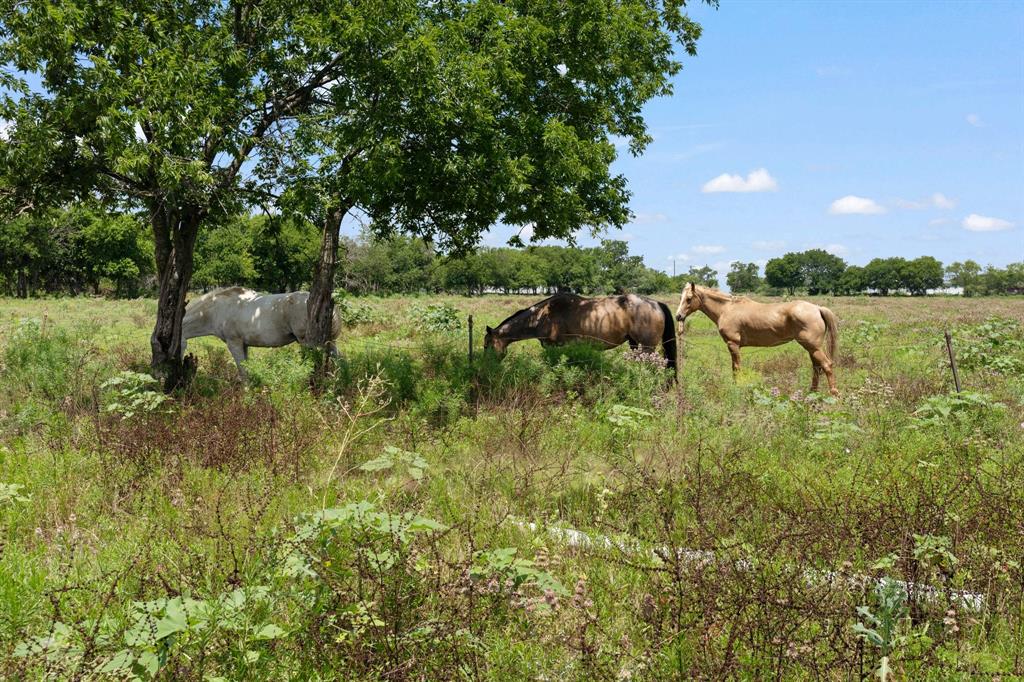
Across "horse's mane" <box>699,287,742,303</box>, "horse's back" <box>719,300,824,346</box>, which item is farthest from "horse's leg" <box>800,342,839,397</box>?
"horse's mane" <box>699,287,742,303</box>

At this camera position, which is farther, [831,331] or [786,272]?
[786,272]

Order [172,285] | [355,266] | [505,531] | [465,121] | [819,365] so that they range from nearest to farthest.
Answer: [505,531] < [465,121] < [172,285] < [819,365] < [355,266]

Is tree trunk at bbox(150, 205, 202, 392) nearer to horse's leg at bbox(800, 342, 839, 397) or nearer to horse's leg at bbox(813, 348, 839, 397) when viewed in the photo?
horse's leg at bbox(800, 342, 839, 397)

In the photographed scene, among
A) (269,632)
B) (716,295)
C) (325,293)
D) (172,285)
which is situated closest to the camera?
(269,632)

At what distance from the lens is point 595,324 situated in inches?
529

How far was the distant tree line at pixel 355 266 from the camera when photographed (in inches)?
1401

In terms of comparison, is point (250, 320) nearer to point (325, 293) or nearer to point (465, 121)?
point (325, 293)

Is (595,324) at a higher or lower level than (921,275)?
lower

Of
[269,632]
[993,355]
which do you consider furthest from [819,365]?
[269,632]

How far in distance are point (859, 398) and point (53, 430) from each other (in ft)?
34.3

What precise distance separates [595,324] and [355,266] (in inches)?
2607

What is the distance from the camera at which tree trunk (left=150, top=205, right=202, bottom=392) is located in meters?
10.1

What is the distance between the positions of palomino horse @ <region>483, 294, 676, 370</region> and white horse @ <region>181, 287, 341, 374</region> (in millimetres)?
3929

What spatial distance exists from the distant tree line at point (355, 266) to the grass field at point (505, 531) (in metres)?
4.05
